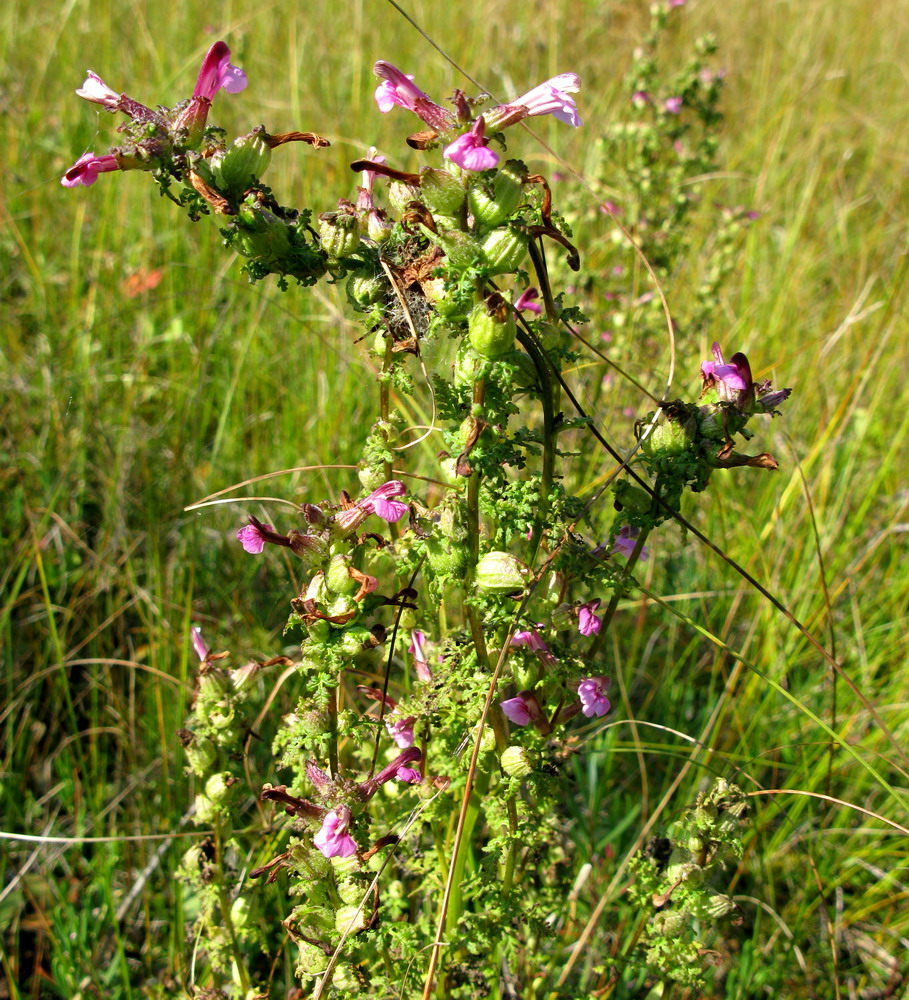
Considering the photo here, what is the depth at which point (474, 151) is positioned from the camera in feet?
3.21

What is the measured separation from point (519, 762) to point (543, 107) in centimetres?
88

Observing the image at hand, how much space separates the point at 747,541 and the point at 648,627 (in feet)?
1.33

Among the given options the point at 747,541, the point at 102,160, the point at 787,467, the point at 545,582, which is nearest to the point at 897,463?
the point at 787,467

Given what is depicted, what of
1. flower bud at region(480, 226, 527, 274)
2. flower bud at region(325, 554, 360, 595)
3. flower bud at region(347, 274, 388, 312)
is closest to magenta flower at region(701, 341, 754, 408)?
flower bud at region(480, 226, 527, 274)

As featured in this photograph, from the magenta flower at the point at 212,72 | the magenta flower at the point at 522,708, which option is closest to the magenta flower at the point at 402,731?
the magenta flower at the point at 522,708

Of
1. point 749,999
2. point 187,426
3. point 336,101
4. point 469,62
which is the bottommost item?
point 749,999

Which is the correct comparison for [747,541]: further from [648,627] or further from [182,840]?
[182,840]

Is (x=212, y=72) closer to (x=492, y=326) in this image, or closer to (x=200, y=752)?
(x=492, y=326)

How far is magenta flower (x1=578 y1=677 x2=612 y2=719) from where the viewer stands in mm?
1312

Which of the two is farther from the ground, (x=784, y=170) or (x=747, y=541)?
(x=784, y=170)

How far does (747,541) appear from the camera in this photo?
2.67 metres

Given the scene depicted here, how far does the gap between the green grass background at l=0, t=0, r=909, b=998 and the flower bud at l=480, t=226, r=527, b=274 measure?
0.51 meters

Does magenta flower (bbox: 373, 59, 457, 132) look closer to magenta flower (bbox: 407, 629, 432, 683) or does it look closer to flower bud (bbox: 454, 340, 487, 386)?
flower bud (bbox: 454, 340, 487, 386)

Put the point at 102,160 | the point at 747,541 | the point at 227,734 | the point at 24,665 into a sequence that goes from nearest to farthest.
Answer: the point at 102,160 < the point at 227,734 < the point at 24,665 < the point at 747,541
